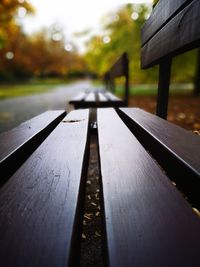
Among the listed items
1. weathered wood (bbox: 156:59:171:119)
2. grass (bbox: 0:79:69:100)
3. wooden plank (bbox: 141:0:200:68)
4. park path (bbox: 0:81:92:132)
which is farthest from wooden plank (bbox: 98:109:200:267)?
grass (bbox: 0:79:69:100)

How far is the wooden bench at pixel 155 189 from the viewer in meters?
0.52

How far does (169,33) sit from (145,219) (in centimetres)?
122

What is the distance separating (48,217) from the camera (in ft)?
2.03

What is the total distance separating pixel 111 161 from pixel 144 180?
7.7 inches

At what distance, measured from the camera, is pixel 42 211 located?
0.64 meters

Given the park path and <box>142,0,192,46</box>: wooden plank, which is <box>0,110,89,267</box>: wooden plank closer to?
<box>142,0,192,46</box>: wooden plank

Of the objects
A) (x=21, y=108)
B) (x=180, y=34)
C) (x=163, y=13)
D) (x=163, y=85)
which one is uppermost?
(x=163, y=13)

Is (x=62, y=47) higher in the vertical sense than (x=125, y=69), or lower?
higher

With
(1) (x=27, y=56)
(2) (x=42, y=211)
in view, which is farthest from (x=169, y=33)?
(1) (x=27, y=56)

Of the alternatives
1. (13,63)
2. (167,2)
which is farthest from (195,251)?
(13,63)

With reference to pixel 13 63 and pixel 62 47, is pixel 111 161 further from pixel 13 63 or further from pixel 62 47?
pixel 62 47

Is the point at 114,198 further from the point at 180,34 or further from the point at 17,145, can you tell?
the point at 180,34

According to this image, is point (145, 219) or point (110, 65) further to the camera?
point (110, 65)

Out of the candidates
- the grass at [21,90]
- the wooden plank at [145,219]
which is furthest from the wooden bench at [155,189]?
the grass at [21,90]
